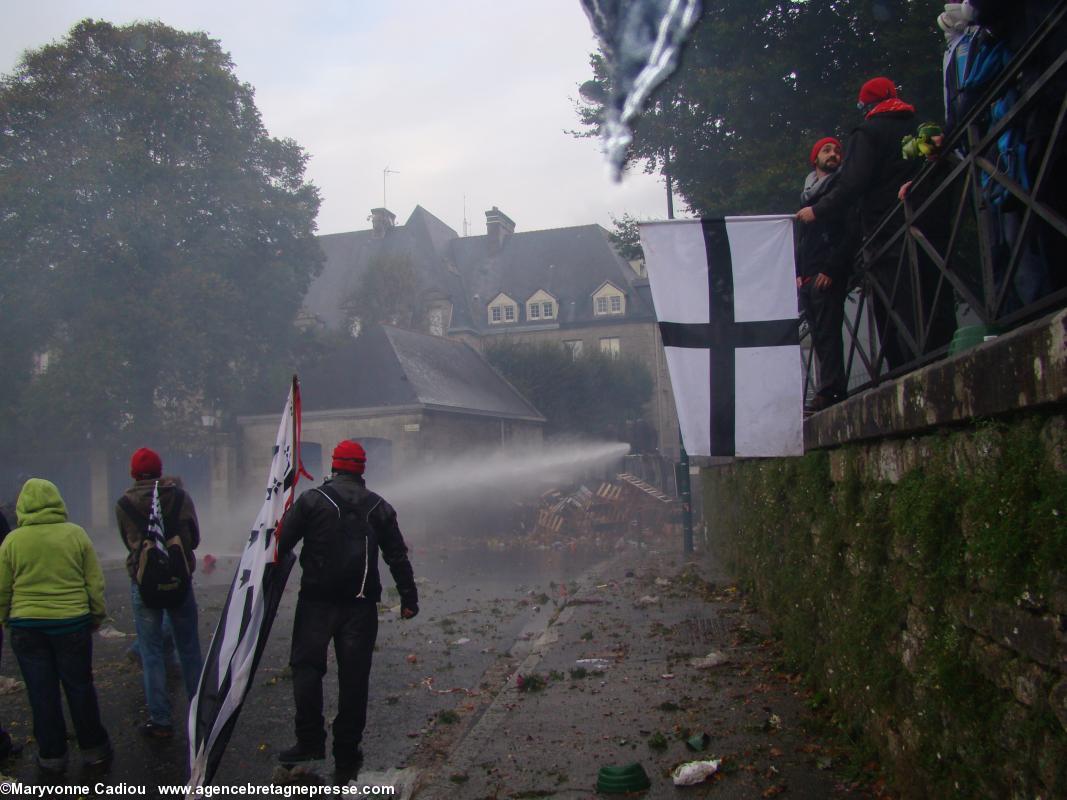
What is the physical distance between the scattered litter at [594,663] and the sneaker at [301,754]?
278 centimetres

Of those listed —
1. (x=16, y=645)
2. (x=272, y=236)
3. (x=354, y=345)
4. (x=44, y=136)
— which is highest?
(x=44, y=136)

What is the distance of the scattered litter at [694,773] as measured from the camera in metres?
4.58

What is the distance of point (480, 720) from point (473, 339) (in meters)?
50.0

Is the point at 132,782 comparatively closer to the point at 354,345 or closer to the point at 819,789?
the point at 819,789

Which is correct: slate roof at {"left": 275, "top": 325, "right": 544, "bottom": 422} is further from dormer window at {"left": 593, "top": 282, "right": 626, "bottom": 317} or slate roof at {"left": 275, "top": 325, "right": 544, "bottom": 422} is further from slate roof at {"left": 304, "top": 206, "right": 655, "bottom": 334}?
slate roof at {"left": 304, "top": 206, "right": 655, "bottom": 334}

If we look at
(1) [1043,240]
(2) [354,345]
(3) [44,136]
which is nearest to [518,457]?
(2) [354,345]

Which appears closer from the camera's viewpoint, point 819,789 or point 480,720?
point 819,789

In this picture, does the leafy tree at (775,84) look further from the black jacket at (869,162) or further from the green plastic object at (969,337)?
the green plastic object at (969,337)

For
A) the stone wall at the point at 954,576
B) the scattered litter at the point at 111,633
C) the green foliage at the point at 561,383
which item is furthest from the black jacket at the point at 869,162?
the green foliage at the point at 561,383

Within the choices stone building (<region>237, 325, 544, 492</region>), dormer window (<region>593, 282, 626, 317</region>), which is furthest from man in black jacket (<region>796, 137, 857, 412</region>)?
dormer window (<region>593, 282, 626, 317</region>)

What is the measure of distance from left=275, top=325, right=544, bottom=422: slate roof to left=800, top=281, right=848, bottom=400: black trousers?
74.0 feet

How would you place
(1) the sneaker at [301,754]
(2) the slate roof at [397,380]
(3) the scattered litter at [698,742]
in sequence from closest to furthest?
1. (3) the scattered litter at [698,742]
2. (1) the sneaker at [301,754]
3. (2) the slate roof at [397,380]

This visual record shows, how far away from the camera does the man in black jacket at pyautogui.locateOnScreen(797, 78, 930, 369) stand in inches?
205

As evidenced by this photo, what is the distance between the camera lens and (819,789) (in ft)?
14.2
